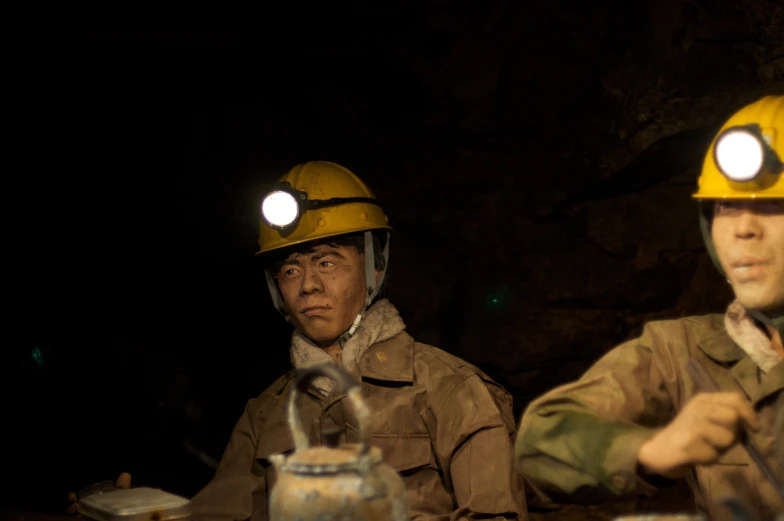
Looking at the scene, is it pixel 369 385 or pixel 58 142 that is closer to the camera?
pixel 369 385

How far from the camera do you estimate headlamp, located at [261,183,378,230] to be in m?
3.72

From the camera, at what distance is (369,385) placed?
3613 millimetres

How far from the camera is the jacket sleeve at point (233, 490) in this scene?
11.9 ft

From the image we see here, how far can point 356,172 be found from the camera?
559 centimetres

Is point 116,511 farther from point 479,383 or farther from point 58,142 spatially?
point 58,142

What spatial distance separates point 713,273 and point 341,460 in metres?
3.48

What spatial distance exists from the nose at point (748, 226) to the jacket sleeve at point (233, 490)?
223cm

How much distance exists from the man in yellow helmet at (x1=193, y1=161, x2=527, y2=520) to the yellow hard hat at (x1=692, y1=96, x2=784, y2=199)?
1.44m

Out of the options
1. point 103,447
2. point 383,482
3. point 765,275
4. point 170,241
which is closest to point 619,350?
point 765,275

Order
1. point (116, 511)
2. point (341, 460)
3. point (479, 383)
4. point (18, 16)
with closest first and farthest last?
point (341, 460)
point (116, 511)
point (479, 383)
point (18, 16)

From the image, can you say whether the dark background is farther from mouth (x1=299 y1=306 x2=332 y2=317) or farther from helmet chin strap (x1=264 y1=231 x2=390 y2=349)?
mouth (x1=299 y1=306 x2=332 y2=317)

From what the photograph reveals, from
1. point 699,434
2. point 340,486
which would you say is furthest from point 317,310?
point 699,434

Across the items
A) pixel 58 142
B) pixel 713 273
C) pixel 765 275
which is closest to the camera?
pixel 765 275

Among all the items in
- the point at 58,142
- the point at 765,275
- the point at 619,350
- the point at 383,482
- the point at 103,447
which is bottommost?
the point at 103,447
